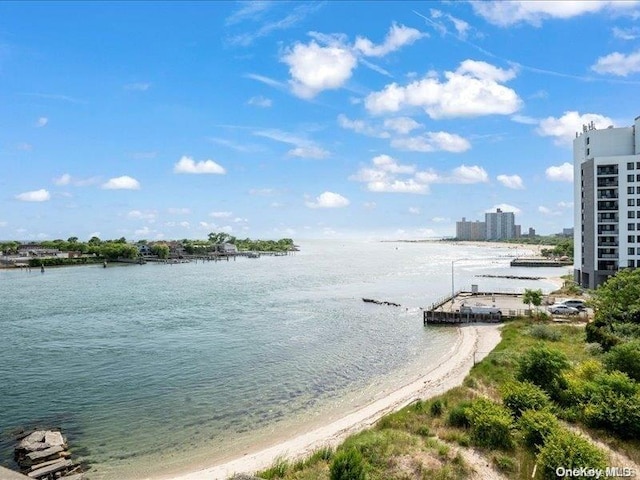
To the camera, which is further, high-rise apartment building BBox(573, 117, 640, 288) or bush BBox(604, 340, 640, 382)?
high-rise apartment building BBox(573, 117, 640, 288)

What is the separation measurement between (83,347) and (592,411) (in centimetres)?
4179

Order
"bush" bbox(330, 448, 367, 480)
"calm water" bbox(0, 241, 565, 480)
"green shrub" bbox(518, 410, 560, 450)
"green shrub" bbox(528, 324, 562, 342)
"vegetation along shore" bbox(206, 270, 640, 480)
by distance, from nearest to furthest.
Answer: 1. "bush" bbox(330, 448, 367, 480)
2. "vegetation along shore" bbox(206, 270, 640, 480)
3. "green shrub" bbox(518, 410, 560, 450)
4. "calm water" bbox(0, 241, 565, 480)
5. "green shrub" bbox(528, 324, 562, 342)

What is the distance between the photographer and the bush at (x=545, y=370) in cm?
2164

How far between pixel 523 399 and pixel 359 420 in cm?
904

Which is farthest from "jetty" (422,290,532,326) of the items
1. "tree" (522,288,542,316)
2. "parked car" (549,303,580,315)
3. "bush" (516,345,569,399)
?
"bush" (516,345,569,399)

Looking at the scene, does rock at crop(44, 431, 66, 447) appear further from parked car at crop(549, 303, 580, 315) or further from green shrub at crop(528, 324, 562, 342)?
parked car at crop(549, 303, 580, 315)

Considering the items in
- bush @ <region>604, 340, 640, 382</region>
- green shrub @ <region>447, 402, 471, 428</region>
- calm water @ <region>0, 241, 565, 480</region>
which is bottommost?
calm water @ <region>0, 241, 565, 480</region>

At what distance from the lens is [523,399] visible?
19.5 m

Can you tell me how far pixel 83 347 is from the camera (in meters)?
42.6

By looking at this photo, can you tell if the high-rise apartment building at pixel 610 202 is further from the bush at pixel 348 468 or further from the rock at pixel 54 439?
the rock at pixel 54 439

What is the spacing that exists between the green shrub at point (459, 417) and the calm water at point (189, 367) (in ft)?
29.1

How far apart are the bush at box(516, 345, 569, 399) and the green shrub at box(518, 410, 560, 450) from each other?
13.8 feet

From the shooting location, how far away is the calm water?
23953 millimetres

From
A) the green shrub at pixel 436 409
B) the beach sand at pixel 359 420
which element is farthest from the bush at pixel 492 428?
the beach sand at pixel 359 420
